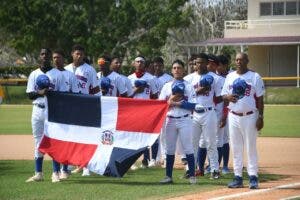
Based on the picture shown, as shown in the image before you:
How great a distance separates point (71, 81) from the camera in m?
13.8

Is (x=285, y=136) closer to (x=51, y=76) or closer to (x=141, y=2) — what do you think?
(x=51, y=76)

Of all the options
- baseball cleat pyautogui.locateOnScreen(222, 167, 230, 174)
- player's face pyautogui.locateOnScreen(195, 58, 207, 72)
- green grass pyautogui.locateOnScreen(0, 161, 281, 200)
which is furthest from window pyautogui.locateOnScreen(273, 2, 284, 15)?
player's face pyautogui.locateOnScreen(195, 58, 207, 72)

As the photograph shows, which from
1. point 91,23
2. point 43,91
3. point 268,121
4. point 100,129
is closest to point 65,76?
point 43,91

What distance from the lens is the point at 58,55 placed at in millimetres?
13445

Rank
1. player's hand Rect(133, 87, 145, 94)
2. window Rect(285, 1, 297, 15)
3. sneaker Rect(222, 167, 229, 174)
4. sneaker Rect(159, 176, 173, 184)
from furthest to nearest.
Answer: window Rect(285, 1, 297, 15) < player's hand Rect(133, 87, 145, 94) < sneaker Rect(222, 167, 229, 174) < sneaker Rect(159, 176, 173, 184)

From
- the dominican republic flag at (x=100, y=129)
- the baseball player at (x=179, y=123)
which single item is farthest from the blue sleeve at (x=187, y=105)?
the dominican republic flag at (x=100, y=129)

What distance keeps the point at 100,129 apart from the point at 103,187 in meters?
1.33

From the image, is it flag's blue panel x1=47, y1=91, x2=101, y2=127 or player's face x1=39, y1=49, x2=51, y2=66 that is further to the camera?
flag's blue panel x1=47, y1=91, x2=101, y2=127

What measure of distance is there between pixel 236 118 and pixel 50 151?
3.42 m

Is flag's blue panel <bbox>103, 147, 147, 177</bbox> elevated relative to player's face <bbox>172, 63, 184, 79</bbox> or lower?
lower

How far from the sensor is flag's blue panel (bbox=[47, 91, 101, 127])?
13.5 meters

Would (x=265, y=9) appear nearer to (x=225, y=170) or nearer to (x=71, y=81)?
(x=225, y=170)

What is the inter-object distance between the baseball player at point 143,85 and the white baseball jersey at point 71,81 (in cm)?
222

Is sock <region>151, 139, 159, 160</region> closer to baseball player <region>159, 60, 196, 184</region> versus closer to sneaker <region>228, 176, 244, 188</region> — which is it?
baseball player <region>159, 60, 196, 184</region>
